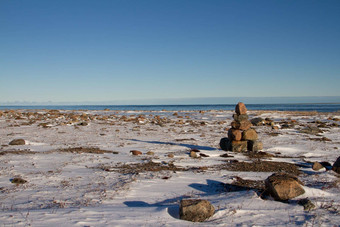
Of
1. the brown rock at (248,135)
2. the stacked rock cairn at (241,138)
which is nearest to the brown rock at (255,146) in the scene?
the stacked rock cairn at (241,138)

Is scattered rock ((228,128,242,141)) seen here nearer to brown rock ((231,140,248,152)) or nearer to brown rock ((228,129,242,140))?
brown rock ((228,129,242,140))

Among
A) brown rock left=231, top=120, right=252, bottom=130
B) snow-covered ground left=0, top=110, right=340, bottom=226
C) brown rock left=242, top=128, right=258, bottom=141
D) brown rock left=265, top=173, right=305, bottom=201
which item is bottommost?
snow-covered ground left=0, top=110, right=340, bottom=226

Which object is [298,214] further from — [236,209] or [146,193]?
[146,193]

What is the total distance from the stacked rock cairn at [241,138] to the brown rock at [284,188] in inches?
252

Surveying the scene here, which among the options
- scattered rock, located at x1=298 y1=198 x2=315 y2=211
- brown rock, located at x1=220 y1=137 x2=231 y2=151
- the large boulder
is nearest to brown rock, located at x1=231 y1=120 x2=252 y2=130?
brown rock, located at x1=220 y1=137 x2=231 y2=151

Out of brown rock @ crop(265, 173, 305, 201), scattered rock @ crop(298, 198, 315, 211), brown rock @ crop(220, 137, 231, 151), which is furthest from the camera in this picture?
brown rock @ crop(220, 137, 231, 151)

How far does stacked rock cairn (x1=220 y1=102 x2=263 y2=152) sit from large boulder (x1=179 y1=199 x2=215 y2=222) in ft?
25.9

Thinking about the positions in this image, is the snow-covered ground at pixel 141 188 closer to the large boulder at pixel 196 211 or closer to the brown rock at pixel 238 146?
the large boulder at pixel 196 211

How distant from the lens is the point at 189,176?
27.3ft

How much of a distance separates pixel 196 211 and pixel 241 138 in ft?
27.8

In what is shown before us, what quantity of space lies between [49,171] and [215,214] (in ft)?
19.7

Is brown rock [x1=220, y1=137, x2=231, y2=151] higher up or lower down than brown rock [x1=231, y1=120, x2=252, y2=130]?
lower down

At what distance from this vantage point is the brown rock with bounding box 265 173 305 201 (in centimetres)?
589

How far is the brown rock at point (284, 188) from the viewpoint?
5887 millimetres
